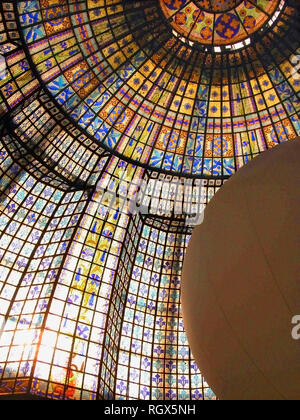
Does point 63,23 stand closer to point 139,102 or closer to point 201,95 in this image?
point 139,102

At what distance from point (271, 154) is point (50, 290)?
16.9m

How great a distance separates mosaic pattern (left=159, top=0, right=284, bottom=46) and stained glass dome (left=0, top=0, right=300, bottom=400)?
59mm

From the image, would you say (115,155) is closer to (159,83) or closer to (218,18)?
(159,83)

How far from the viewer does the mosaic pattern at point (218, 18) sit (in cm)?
2367

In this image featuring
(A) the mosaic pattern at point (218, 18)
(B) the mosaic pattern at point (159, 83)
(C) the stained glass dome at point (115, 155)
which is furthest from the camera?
(A) the mosaic pattern at point (218, 18)

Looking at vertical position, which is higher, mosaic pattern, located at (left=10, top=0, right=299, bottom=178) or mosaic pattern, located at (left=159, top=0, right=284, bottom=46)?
mosaic pattern, located at (left=159, top=0, right=284, bottom=46)

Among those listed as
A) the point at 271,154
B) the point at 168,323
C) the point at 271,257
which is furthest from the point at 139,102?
the point at 271,257

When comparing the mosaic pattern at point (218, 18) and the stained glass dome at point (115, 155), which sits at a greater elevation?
the mosaic pattern at point (218, 18)

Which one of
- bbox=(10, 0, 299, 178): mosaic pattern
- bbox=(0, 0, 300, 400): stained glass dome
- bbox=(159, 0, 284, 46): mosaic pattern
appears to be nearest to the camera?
bbox=(0, 0, 300, 400): stained glass dome

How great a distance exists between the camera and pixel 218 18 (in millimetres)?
24531

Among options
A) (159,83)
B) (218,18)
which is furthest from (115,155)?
(218,18)

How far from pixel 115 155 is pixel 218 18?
9.83 meters

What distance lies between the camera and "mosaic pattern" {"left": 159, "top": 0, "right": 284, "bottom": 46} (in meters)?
23.7

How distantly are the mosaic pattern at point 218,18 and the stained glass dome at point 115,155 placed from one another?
0.06 m
